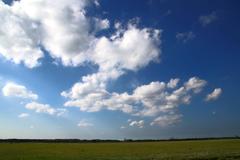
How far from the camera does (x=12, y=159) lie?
39312mm

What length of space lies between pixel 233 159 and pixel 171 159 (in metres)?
6.56

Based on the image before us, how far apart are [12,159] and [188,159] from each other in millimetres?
22452

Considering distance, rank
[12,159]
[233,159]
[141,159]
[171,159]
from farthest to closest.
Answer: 1. [12,159]
2. [141,159]
3. [171,159]
4. [233,159]

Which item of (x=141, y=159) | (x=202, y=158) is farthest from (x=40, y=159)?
(x=202, y=158)

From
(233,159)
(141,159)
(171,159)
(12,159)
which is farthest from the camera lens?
(12,159)

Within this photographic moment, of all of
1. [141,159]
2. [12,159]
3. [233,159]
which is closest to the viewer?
[233,159]

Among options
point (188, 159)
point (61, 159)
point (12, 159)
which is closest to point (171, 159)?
point (188, 159)

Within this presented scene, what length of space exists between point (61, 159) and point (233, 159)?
2144 centimetres

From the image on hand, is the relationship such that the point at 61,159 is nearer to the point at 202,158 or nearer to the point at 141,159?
the point at 141,159

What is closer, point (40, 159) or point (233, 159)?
point (233, 159)

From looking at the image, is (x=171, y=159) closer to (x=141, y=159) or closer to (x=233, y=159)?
(x=141, y=159)

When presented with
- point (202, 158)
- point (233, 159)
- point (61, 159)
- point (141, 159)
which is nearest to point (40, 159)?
point (61, 159)

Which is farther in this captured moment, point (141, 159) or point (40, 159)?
point (40, 159)

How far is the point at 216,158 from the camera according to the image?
33938 millimetres
